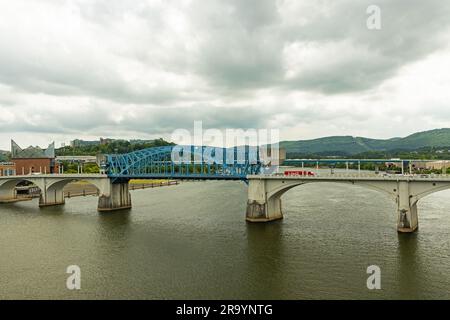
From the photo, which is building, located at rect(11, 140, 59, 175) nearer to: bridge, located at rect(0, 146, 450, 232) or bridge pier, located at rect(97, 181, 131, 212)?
bridge, located at rect(0, 146, 450, 232)

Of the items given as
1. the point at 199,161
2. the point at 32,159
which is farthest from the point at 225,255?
the point at 32,159

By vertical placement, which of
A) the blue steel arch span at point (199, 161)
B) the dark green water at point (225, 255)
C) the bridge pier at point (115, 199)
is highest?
the blue steel arch span at point (199, 161)

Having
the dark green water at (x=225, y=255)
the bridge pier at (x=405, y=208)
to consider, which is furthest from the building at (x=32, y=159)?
the bridge pier at (x=405, y=208)

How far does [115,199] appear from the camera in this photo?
68000 millimetres

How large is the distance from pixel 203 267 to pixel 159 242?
37.9 ft

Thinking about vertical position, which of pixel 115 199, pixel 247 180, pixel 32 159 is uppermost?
pixel 32 159

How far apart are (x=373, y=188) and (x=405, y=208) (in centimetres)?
439

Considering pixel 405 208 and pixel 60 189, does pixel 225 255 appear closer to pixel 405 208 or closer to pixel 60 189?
pixel 405 208

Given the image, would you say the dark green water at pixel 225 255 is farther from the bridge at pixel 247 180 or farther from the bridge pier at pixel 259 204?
the bridge at pixel 247 180

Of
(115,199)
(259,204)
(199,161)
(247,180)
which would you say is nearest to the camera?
(259,204)

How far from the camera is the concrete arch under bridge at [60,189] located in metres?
67.4

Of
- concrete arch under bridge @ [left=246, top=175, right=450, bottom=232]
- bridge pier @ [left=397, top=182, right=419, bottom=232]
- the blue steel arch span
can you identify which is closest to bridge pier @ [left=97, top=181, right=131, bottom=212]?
the blue steel arch span
